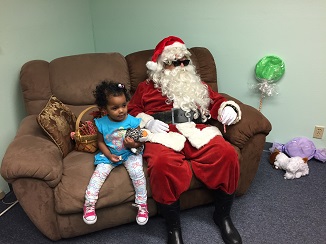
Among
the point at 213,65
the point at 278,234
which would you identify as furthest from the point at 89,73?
the point at 278,234

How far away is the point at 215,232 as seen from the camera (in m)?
1.75

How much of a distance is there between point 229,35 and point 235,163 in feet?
4.01

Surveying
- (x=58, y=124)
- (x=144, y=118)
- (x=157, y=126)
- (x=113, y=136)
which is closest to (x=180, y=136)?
(x=157, y=126)

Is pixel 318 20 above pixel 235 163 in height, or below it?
above

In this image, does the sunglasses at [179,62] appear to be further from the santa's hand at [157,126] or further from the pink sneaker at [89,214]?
the pink sneaker at [89,214]

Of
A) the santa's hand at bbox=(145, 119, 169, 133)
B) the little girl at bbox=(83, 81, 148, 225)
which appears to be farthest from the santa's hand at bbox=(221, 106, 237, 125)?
the little girl at bbox=(83, 81, 148, 225)

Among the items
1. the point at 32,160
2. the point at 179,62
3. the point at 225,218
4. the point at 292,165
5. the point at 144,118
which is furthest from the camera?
the point at 292,165

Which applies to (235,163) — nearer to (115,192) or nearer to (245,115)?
(245,115)

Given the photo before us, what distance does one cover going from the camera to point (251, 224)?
180 centimetres

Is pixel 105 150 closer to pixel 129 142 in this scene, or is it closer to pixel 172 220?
pixel 129 142

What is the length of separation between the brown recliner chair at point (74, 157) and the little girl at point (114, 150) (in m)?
0.04

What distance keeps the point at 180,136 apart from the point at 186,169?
211 millimetres

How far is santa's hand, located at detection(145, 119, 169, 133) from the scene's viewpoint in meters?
1.79

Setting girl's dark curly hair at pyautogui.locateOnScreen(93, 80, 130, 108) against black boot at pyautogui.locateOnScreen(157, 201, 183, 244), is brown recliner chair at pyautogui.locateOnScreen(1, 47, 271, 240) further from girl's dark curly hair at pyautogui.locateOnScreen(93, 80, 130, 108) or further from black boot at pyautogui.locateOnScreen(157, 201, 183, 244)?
girl's dark curly hair at pyautogui.locateOnScreen(93, 80, 130, 108)
